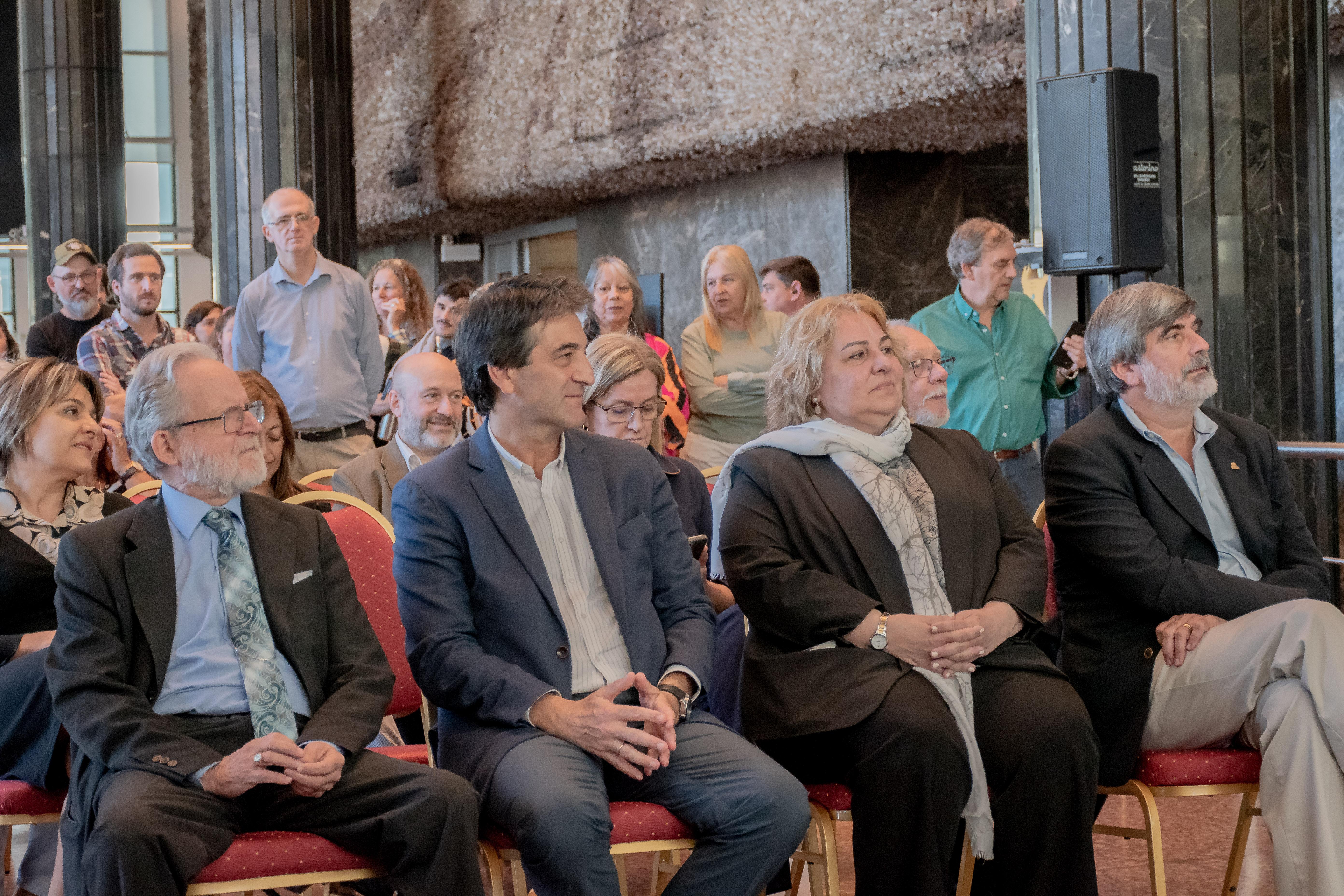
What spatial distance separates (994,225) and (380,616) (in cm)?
282

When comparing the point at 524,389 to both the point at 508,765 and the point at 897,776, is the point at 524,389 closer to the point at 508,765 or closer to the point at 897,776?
the point at 508,765

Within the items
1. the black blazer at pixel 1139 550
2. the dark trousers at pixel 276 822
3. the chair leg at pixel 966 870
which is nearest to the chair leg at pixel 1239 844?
the black blazer at pixel 1139 550

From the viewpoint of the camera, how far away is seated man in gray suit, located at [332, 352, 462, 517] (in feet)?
11.9

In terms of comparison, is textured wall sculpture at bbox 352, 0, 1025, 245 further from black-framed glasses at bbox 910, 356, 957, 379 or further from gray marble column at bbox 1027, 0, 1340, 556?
black-framed glasses at bbox 910, 356, 957, 379

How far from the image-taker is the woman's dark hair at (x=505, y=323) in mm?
2506

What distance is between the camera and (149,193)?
15.8m

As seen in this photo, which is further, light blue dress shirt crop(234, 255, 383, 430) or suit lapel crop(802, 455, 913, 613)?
light blue dress shirt crop(234, 255, 383, 430)

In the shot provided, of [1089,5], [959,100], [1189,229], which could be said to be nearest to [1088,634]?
[1189,229]

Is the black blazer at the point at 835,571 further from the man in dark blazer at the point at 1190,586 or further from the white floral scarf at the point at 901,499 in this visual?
the man in dark blazer at the point at 1190,586

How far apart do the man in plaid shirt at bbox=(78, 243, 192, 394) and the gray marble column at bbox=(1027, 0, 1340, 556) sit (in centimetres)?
356

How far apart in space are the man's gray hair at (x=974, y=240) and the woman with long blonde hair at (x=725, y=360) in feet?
2.54

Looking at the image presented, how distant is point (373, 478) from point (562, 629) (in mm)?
1375

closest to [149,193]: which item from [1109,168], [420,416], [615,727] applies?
[420,416]

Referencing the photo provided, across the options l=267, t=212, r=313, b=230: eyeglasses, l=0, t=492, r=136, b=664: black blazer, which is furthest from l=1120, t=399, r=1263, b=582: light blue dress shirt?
l=267, t=212, r=313, b=230: eyeglasses
